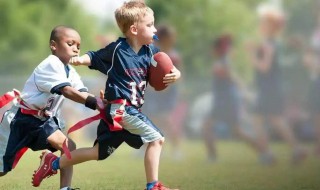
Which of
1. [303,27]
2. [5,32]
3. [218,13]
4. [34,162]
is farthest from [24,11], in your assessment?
[34,162]

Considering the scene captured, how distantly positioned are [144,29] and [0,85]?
8.17m

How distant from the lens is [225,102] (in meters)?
9.76

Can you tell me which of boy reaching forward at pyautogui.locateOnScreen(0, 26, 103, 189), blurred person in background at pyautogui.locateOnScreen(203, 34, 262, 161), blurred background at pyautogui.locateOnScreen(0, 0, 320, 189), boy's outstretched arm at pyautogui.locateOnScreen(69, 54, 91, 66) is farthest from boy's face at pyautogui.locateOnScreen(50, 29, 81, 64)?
blurred person in background at pyautogui.locateOnScreen(203, 34, 262, 161)

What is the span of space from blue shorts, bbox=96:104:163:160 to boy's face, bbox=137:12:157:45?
0.38 m

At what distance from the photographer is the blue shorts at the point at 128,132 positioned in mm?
4051

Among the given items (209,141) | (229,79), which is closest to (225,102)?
(229,79)

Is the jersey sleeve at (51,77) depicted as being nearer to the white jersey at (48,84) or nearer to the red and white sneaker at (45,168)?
the white jersey at (48,84)

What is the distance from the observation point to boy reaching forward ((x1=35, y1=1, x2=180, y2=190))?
13.3ft

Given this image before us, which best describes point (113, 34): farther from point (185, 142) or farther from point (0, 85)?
point (185, 142)

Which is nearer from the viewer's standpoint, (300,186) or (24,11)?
(300,186)

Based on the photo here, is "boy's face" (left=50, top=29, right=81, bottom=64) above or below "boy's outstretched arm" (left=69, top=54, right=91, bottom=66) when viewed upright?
above

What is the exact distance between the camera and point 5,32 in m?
15.1

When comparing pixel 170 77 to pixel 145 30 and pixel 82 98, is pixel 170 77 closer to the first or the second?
pixel 145 30

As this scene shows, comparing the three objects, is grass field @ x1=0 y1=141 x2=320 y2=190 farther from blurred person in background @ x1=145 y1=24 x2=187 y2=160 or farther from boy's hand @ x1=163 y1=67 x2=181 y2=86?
boy's hand @ x1=163 y1=67 x2=181 y2=86
